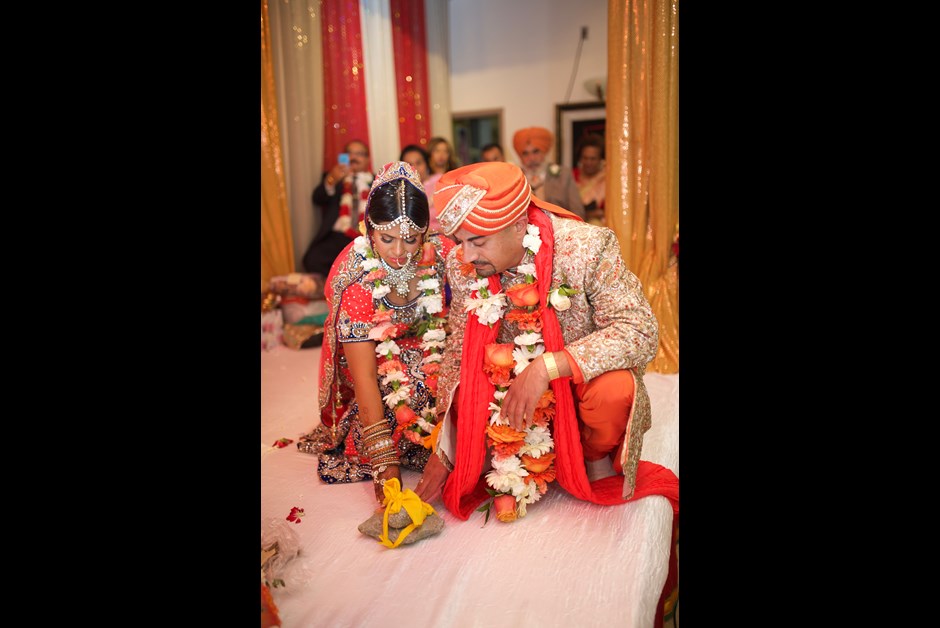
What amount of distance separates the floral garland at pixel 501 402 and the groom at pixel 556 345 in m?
0.03

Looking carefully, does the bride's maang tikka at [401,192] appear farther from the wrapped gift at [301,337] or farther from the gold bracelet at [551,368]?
the wrapped gift at [301,337]

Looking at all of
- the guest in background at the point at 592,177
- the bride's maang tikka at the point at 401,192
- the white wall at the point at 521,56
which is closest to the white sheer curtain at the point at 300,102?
the guest in background at the point at 592,177

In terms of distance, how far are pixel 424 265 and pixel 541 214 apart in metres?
0.48

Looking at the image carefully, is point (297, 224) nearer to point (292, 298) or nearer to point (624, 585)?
point (292, 298)

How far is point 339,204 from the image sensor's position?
203 inches

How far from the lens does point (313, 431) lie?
2.73 metres

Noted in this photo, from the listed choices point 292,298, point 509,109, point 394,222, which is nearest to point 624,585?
point 394,222

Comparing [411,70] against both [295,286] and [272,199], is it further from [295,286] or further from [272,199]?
[295,286]

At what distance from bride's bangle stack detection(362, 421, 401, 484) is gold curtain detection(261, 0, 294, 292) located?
2.53 m

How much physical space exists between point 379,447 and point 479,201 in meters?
0.90

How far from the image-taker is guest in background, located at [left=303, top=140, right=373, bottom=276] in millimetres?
5000

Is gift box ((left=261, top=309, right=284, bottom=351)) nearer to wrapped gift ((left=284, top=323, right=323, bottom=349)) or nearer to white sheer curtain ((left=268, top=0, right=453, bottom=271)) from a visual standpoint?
wrapped gift ((left=284, top=323, right=323, bottom=349))

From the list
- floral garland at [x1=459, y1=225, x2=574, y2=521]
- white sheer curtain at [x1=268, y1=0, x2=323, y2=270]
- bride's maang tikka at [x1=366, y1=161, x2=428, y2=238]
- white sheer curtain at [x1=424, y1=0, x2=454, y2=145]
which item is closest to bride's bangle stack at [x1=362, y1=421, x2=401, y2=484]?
floral garland at [x1=459, y1=225, x2=574, y2=521]
